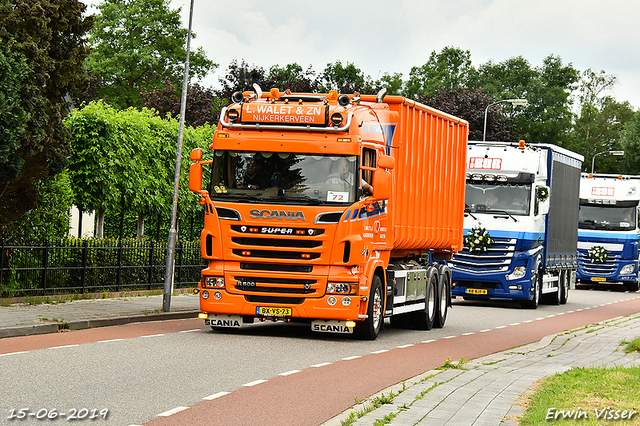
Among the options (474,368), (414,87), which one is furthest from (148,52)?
(474,368)

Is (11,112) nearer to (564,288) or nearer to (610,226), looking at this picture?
(564,288)

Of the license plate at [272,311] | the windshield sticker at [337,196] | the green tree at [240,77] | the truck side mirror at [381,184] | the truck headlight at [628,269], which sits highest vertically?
the green tree at [240,77]

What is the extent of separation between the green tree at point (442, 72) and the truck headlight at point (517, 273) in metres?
62.7

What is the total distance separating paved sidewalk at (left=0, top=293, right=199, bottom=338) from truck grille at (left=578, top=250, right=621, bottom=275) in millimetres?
22296

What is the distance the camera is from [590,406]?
840cm

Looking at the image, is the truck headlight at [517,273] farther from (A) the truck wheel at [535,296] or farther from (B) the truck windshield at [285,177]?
(B) the truck windshield at [285,177]

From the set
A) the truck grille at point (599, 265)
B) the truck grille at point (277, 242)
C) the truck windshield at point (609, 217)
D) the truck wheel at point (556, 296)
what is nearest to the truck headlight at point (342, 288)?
the truck grille at point (277, 242)

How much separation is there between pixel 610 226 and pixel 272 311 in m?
27.0

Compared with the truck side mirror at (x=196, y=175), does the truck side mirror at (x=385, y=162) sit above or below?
above

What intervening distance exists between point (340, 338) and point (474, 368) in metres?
4.37

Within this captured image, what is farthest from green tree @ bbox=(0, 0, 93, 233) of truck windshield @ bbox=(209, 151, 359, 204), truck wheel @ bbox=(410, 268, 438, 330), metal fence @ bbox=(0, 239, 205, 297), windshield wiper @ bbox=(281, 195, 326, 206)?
truck wheel @ bbox=(410, 268, 438, 330)

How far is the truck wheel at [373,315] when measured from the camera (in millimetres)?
15349

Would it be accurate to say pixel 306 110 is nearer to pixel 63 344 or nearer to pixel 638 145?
pixel 63 344

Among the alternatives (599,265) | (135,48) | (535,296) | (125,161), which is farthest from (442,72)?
(125,161)
